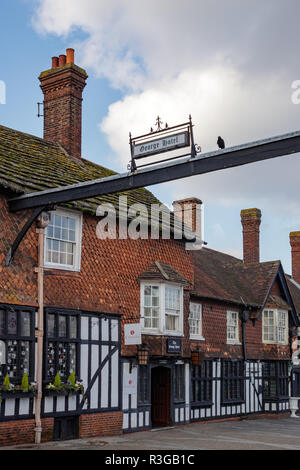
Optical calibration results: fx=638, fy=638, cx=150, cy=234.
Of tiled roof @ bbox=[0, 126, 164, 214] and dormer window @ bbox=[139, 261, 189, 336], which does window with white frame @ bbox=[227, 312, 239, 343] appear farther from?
tiled roof @ bbox=[0, 126, 164, 214]

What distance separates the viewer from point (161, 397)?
20.3 meters

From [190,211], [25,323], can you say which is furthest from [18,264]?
[190,211]

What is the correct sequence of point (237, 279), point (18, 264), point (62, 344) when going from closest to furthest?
1. point (18, 264)
2. point (62, 344)
3. point (237, 279)

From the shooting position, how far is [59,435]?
15.5 meters

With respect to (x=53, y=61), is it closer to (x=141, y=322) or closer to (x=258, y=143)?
(x=141, y=322)

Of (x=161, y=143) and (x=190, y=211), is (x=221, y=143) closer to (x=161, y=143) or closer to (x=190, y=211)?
(x=161, y=143)

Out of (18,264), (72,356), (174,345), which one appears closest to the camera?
(18,264)

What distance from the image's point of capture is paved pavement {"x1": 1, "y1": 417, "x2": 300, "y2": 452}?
14.7 m

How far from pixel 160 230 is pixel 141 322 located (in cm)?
294

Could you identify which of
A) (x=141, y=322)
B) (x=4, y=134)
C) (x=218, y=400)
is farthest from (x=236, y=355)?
(x=4, y=134)

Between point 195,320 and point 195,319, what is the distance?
35 mm

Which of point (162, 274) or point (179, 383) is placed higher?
point (162, 274)

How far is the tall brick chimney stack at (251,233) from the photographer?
3222cm

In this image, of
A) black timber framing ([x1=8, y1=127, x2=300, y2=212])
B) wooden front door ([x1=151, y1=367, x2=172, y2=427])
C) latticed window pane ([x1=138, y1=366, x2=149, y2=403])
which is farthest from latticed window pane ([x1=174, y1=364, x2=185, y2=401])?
black timber framing ([x1=8, y1=127, x2=300, y2=212])
